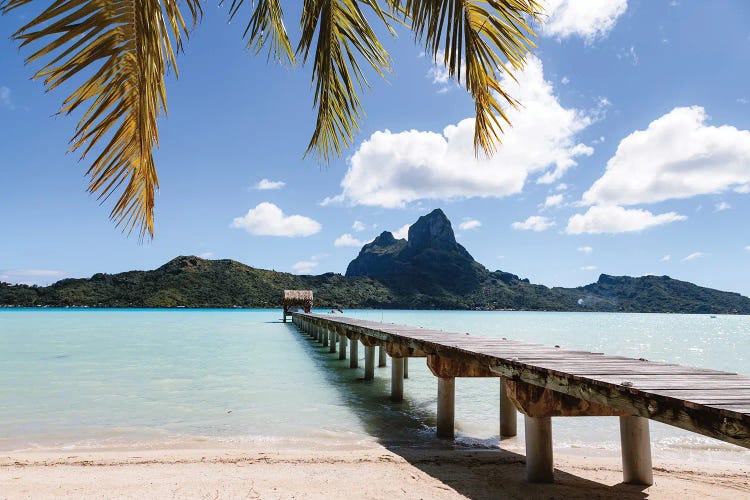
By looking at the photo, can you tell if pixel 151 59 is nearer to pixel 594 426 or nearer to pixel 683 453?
pixel 683 453

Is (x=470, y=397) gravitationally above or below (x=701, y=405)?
below

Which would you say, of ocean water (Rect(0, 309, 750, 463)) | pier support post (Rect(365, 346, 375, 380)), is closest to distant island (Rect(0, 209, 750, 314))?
ocean water (Rect(0, 309, 750, 463))

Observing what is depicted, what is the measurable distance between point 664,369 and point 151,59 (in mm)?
4671

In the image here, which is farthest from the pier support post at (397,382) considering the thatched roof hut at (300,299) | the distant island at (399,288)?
the distant island at (399,288)

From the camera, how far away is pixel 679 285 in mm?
153125

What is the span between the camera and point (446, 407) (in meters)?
7.46

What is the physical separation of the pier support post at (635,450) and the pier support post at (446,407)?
255 cm

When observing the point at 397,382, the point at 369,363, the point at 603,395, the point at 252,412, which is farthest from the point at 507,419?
the point at 369,363

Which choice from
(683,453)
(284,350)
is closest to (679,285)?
(284,350)

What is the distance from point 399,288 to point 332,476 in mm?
140281

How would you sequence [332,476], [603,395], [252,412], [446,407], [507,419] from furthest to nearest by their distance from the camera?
[252,412]
[507,419]
[446,407]
[332,476]
[603,395]

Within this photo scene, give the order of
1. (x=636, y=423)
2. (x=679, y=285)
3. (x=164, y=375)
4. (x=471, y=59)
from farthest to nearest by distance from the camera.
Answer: (x=679, y=285) < (x=164, y=375) < (x=636, y=423) < (x=471, y=59)

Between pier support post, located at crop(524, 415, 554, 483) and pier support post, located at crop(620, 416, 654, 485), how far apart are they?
0.74m

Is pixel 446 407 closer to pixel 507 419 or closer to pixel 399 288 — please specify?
pixel 507 419
